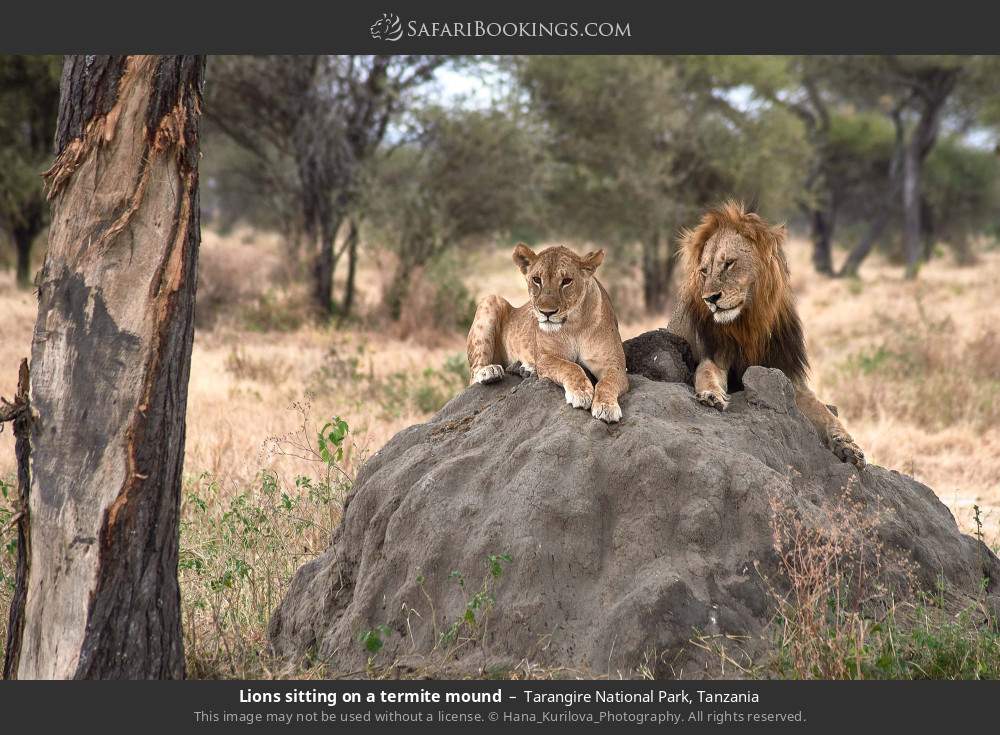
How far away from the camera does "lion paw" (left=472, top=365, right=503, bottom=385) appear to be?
603 centimetres

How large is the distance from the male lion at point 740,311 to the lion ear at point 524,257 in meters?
0.92

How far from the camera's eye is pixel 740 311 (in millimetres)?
5730

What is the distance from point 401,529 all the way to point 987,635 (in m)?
2.68

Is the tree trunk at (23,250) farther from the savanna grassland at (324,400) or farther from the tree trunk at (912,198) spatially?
the tree trunk at (912,198)

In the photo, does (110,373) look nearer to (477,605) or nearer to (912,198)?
(477,605)

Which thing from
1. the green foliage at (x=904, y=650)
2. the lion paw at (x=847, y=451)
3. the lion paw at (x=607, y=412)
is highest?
the lion paw at (x=607, y=412)

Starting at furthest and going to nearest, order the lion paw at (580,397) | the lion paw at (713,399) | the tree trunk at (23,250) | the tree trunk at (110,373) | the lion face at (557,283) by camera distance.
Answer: the tree trunk at (23,250)
the lion face at (557,283)
the lion paw at (713,399)
the lion paw at (580,397)
the tree trunk at (110,373)

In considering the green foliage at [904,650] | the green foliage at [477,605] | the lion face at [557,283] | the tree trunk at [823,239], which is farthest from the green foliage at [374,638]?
the tree trunk at [823,239]

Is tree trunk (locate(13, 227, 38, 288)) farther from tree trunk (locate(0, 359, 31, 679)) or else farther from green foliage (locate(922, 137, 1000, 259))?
green foliage (locate(922, 137, 1000, 259))

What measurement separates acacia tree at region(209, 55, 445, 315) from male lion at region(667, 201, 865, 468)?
12.2m

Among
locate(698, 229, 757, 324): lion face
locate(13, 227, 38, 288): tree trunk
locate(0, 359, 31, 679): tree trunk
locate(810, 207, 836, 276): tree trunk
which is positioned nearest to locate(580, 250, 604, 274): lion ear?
locate(698, 229, 757, 324): lion face

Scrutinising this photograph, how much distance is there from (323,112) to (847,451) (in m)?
13.5

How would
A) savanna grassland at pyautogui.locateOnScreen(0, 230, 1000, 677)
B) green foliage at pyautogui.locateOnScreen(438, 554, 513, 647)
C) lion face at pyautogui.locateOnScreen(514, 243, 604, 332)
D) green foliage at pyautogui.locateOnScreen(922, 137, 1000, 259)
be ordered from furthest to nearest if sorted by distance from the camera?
green foliage at pyautogui.locateOnScreen(922, 137, 1000, 259)
savanna grassland at pyautogui.locateOnScreen(0, 230, 1000, 677)
lion face at pyautogui.locateOnScreen(514, 243, 604, 332)
green foliage at pyautogui.locateOnScreen(438, 554, 513, 647)

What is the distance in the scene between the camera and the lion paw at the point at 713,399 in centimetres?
546
